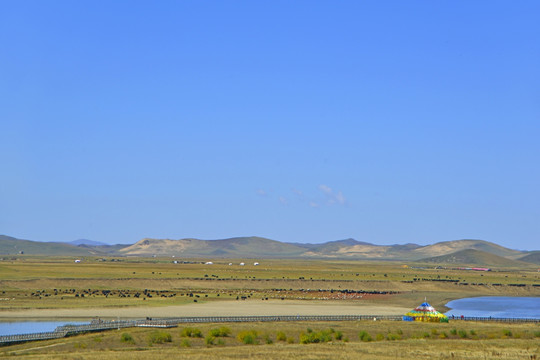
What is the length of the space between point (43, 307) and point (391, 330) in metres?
42.5

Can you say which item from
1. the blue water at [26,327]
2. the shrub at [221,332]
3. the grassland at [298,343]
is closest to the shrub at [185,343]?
the grassland at [298,343]

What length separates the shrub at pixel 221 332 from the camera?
64375 mm

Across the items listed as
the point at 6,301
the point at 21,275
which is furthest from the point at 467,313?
the point at 21,275

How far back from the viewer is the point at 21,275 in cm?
14150

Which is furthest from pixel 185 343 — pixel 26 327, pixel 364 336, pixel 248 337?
pixel 26 327

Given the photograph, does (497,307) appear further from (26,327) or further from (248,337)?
(26,327)

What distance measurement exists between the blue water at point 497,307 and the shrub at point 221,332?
135 ft

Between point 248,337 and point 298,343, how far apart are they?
13.2 feet

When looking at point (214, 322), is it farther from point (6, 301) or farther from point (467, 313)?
point (467, 313)

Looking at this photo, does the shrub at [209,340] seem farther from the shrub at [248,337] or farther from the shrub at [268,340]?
the shrub at [268,340]

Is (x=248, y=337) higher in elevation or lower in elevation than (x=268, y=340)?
higher

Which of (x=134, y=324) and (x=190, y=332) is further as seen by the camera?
(x=134, y=324)

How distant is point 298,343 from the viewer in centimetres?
6206

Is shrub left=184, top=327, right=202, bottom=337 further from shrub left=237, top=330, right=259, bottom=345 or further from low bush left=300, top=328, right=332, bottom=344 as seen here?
low bush left=300, top=328, right=332, bottom=344
